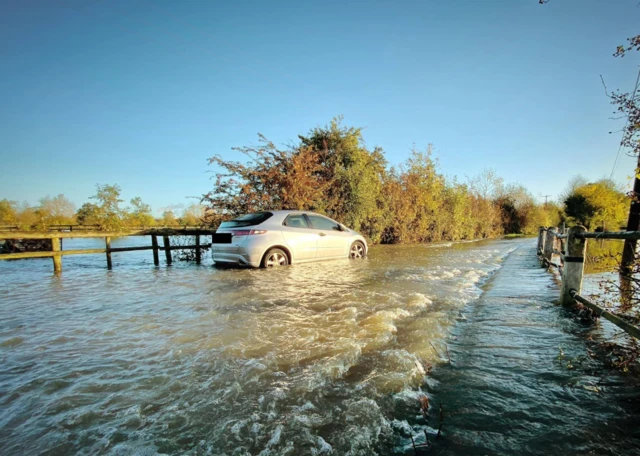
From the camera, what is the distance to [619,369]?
8.43 feet

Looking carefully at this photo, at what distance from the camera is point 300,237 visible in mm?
8484

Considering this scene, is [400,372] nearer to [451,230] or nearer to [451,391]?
[451,391]

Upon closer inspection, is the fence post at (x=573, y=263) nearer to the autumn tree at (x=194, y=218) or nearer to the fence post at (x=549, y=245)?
the fence post at (x=549, y=245)

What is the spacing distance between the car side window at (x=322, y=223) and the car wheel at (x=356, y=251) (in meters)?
0.87

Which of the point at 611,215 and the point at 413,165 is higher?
the point at 413,165

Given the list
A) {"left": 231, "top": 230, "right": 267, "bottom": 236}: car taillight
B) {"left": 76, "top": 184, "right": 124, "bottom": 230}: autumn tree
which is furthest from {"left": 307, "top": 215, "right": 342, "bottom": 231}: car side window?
{"left": 76, "top": 184, "right": 124, "bottom": 230}: autumn tree

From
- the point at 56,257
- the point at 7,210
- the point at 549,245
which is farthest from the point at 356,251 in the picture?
the point at 7,210

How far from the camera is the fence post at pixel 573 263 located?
4371 mm

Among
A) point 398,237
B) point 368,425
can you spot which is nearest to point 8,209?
point 398,237

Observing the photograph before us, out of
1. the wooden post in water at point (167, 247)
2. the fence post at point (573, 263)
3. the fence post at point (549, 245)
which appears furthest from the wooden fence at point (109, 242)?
the fence post at point (549, 245)

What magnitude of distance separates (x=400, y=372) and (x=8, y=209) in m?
48.9

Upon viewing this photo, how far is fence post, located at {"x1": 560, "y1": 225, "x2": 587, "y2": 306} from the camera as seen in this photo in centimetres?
437

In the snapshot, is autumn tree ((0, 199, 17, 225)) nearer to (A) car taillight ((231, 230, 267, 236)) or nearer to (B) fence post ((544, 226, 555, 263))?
(A) car taillight ((231, 230, 267, 236))

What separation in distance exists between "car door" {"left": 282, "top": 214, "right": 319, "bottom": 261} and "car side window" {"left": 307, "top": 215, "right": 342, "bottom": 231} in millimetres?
284
